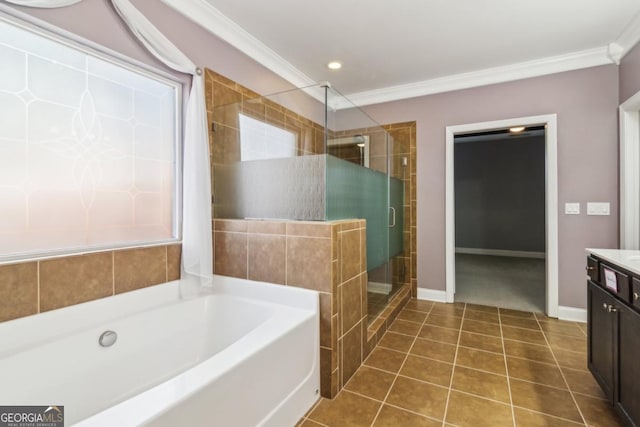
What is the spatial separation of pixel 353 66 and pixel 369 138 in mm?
782

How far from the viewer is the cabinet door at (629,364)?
1292mm

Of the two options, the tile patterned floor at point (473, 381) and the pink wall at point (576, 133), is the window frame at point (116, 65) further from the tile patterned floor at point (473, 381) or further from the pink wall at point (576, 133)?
the pink wall at point (576, 133)

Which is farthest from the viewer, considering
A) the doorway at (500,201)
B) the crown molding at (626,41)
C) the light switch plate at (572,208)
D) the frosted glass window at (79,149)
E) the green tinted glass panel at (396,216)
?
the doorway at (500,201)

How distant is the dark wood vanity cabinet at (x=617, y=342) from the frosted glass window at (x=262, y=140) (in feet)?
6.52

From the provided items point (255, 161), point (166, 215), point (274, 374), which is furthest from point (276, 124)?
point (274, 374)

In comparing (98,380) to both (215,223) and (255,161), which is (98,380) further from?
(255,161)

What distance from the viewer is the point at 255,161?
222 centimetres

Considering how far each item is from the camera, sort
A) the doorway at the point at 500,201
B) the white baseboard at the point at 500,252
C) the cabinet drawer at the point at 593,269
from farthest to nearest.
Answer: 1. the white baseboard at the point at 500,252
2. the doorway at the point at 500,201
3. the cabinet drawer at the point at 593,269

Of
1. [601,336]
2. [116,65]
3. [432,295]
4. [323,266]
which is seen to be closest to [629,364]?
[601,336]

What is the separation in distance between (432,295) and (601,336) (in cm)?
188

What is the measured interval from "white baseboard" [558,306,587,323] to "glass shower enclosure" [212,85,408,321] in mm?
1739

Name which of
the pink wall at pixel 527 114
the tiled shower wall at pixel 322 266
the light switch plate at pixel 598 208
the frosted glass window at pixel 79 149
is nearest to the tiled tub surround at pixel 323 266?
the tiled shower wall at pixel 322 266

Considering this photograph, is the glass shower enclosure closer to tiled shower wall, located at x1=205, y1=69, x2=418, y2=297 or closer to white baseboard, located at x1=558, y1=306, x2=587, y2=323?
tiled shower wall, located at x1=205, y1=69, x2=418, y2=297

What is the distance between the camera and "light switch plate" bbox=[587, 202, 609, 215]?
109 inches
